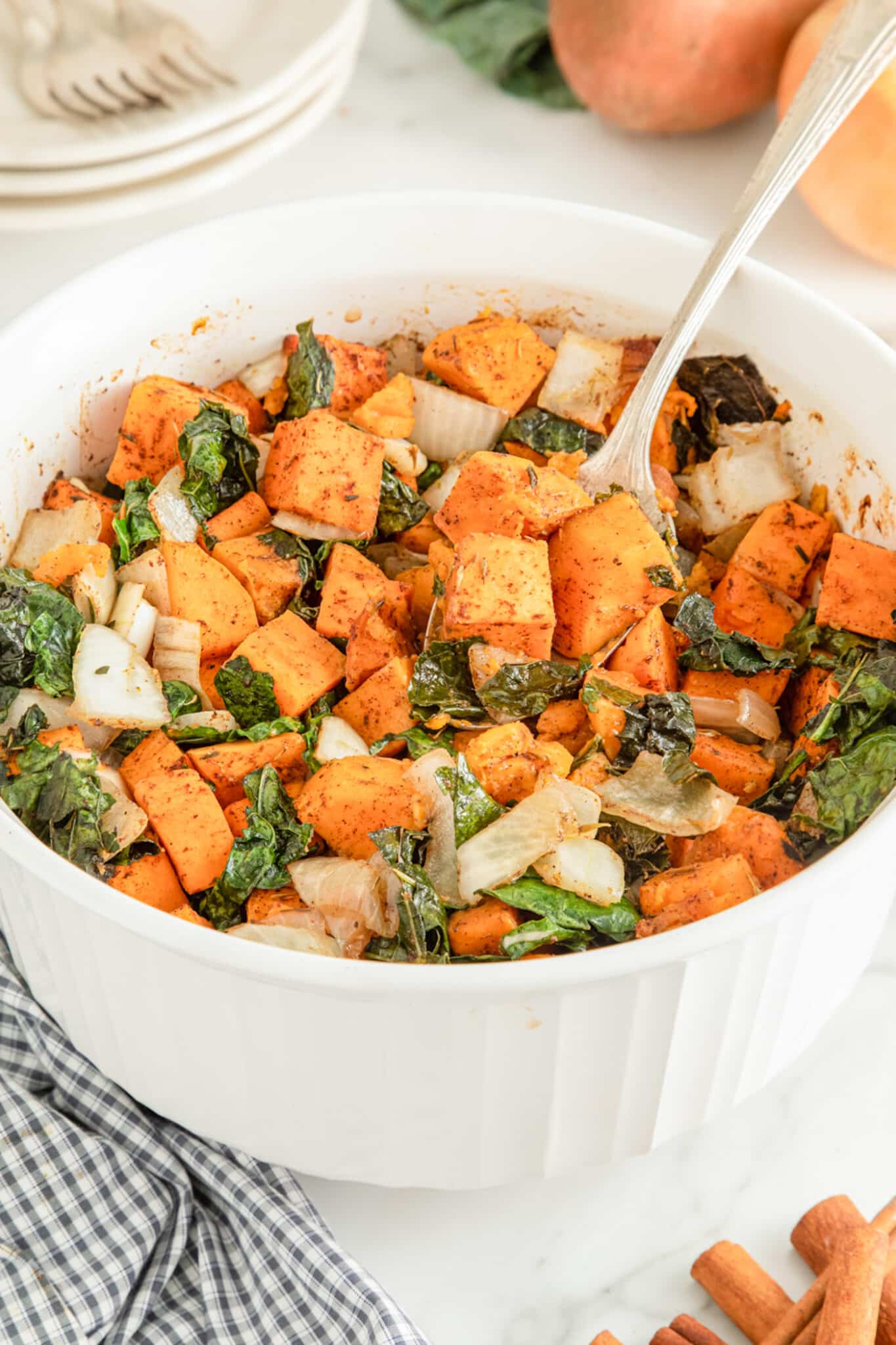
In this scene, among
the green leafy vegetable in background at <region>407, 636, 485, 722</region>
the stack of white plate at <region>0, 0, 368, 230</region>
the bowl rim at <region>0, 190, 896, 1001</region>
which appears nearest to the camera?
the bowl rim at <region>0, 190, 896, 1001</region>

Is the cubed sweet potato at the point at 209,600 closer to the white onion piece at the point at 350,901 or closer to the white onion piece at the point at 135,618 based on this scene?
the white onion piece at the point at 135,618

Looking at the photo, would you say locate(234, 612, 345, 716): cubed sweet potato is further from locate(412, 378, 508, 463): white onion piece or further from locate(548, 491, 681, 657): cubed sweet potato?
locate(412, 378, 508, 463): white onion piece

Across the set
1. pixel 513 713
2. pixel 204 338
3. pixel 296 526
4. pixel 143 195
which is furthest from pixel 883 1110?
pixel 143 195

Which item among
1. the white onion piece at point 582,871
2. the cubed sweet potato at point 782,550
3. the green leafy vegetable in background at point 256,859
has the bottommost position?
the green leafy vegetable in background at point 256,859

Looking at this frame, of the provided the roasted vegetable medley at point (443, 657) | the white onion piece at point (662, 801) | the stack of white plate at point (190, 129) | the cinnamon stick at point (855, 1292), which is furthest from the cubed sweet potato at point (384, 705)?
the stack of white plate at point (190, 129)

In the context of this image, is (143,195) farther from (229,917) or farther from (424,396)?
(229,917)

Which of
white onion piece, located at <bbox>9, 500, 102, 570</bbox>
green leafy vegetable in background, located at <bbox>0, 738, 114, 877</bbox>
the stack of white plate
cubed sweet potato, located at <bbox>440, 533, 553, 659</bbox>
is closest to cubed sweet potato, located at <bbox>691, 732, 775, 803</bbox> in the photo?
cubed sweet potato, located at <bbox>440, 533, 553, 659</bbox>
